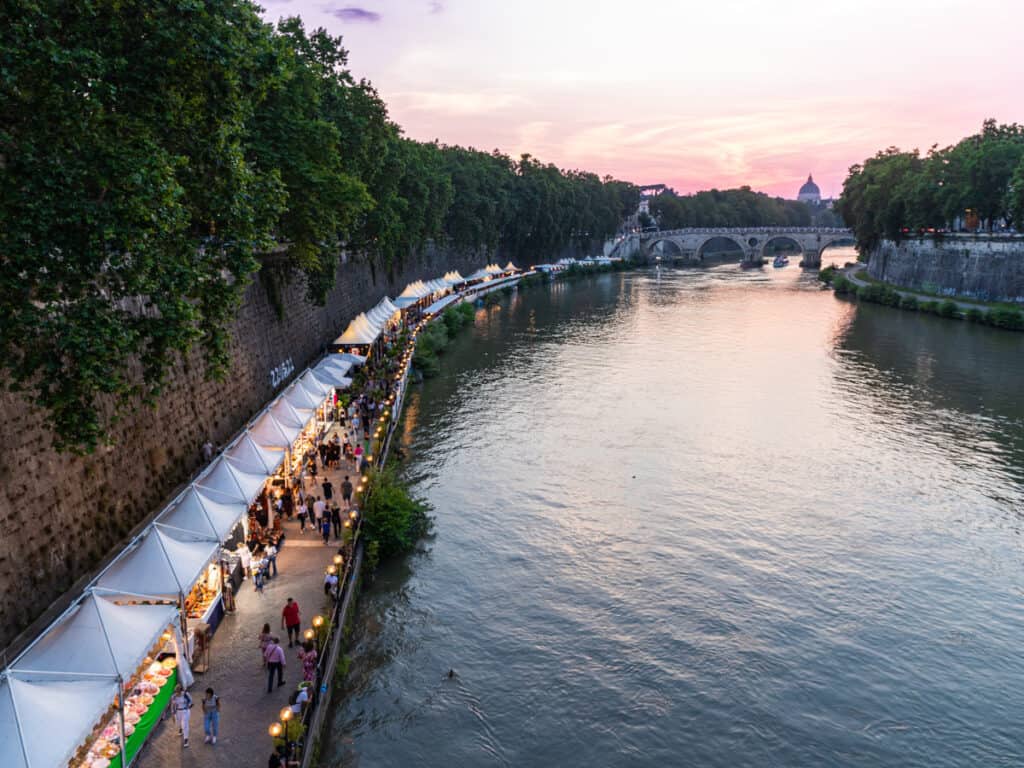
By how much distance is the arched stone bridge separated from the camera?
132500 mm

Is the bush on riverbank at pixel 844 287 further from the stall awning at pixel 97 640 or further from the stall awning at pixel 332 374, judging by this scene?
the stall awning at pixel 97 640

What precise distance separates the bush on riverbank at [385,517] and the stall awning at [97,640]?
7.71 metres

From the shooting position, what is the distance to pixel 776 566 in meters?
21.5

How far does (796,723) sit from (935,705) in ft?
10.1

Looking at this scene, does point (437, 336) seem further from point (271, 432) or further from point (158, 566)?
point (158, 566)

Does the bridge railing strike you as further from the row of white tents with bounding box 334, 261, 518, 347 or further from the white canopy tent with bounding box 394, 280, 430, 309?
the white canopy tent with bounding box 394, 280, 430, 309

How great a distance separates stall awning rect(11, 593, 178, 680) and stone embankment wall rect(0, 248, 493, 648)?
1458 mm

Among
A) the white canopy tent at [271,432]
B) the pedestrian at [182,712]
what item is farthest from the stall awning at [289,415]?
the pedestrian at [182,712]

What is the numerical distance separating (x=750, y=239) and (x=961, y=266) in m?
71.4

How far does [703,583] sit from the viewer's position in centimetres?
2062

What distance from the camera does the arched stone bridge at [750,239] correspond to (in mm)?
132500

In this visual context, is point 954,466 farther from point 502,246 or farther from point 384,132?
point 502,246

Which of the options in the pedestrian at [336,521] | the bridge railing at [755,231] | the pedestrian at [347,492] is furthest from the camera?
the bridge railing at [755,231]

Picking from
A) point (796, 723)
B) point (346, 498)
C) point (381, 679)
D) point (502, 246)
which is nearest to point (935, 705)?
point (796, 723)
